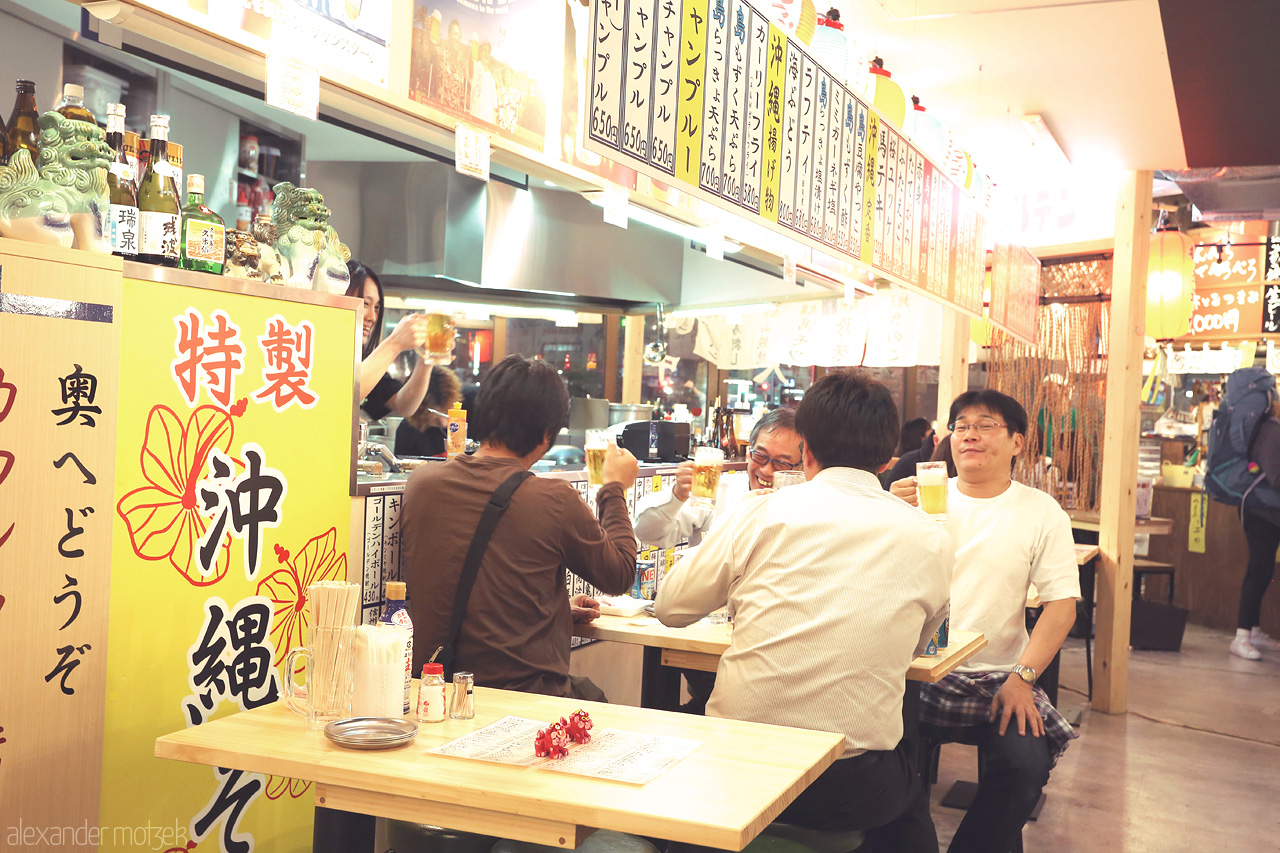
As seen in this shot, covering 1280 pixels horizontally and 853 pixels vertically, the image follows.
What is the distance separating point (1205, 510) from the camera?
9.12 m

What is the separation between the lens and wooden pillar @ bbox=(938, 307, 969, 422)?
696cm

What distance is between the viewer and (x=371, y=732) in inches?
76.1

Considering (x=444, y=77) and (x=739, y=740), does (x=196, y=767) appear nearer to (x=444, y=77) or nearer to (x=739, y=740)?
(x=739, y=740)

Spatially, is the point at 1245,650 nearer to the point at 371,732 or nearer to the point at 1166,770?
the point at 1166,770

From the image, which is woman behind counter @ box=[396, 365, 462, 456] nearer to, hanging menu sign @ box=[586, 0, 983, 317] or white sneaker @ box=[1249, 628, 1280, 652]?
hanging menu sign @ box=[586, 0, 983, 317]

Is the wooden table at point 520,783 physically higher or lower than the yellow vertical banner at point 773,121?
lower

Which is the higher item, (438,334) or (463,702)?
(438,334)

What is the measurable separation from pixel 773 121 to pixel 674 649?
64.0 inches

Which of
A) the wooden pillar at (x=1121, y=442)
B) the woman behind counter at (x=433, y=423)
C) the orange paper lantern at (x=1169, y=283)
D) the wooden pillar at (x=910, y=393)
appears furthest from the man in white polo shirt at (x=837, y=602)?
the wooden pillar at (x=910, y=393)

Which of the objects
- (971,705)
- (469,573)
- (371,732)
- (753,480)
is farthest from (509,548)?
(971,705)

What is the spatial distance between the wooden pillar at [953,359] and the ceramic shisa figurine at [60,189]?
18.9ft

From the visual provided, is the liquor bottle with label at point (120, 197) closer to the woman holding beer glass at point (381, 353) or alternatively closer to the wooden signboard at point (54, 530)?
the wooden signboard at point (54, 530)

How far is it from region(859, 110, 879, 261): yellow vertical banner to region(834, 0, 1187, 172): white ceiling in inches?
13.0

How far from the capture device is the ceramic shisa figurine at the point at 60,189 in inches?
76.5
